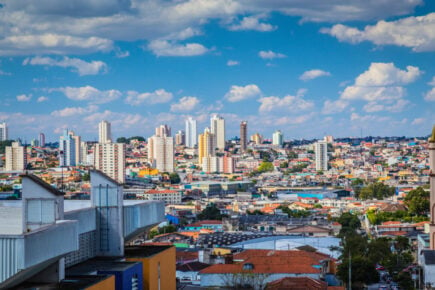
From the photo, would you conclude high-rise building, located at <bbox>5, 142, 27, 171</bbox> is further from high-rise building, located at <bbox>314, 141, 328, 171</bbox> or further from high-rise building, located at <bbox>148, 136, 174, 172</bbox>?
high-rise building, located at <bbox>314, 141, 328, 171</bbox>

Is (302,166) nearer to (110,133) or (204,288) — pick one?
(110,133)

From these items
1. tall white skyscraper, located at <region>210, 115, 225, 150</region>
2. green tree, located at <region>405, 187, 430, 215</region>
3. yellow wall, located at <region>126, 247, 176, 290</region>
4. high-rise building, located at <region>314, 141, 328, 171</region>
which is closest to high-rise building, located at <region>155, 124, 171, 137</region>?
tall white skyscraper, located at <region>210, 115, 225, 150</region>

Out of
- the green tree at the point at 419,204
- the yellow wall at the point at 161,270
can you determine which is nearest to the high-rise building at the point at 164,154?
the green tree at the point at 419,204

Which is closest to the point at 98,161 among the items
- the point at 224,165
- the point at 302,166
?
the point at 224,165

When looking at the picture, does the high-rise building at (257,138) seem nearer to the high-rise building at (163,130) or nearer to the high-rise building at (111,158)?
the high-rise building at (163,130)

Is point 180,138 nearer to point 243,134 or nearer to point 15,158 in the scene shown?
point 243,134
